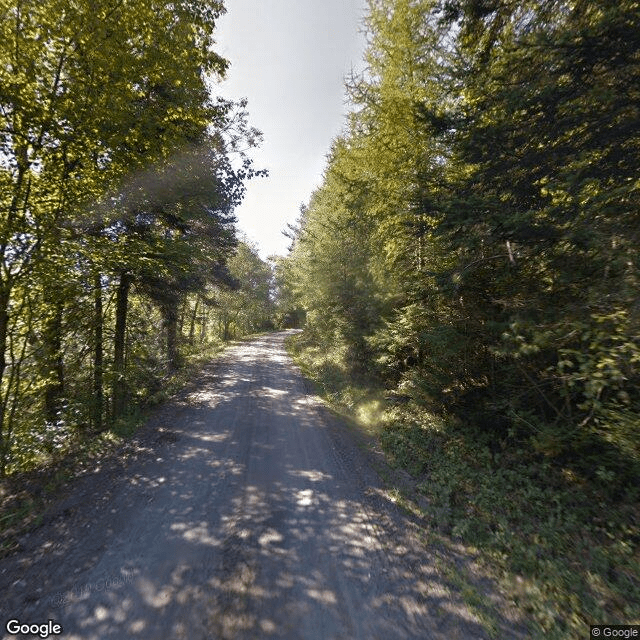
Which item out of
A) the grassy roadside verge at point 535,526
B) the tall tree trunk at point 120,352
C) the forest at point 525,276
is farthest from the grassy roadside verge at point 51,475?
the forest at point 525,276

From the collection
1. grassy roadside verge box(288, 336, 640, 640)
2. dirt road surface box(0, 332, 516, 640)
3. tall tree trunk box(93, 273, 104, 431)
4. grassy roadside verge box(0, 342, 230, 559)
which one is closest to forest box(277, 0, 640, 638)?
grassy roadside verge box(288, 336, 640, 640)

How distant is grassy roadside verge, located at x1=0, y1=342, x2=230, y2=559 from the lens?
16.1 ft

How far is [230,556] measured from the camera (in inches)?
167

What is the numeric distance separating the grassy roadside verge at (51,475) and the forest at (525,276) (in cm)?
667

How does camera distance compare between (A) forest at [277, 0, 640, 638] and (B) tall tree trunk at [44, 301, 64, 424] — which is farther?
(B) tall tree trunk at [44, 301, 64, 424]

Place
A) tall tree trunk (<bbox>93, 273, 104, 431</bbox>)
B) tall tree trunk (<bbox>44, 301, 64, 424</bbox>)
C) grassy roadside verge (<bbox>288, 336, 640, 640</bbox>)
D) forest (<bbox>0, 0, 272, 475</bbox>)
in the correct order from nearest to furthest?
grassy roadside verge (<bbox>288, 336, 640, 640</bbox>) < forest (<bbox>0, 0, 272, 475</bbox>) < tall tree trunk (<bbox>44, 301, 64, 424</bbox>) < tall tree trunk (<bbox>93, 273, 104, 431</bbox>)

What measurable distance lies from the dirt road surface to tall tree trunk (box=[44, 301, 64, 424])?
3876 mm

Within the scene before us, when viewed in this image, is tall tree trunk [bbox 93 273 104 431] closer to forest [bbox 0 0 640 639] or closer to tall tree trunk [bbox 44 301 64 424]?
forest [bbox 0 0 640 639]

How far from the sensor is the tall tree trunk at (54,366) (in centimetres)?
844

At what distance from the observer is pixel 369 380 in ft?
40.9

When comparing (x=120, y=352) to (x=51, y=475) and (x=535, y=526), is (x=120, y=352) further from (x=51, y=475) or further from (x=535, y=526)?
(x=535, y=526)

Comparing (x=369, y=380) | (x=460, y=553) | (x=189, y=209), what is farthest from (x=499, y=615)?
(x=189, y=209)

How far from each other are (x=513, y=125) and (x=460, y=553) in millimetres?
6704

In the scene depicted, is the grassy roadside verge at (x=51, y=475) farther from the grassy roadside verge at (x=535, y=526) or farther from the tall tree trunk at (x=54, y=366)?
the grassy roadside verge at (x=535, y=526)
